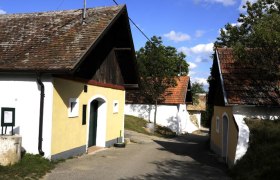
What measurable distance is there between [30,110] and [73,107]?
2.24 metres

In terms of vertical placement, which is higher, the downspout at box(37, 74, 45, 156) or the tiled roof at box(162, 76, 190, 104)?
the tiled roof at box(162, 76, 190, 104)

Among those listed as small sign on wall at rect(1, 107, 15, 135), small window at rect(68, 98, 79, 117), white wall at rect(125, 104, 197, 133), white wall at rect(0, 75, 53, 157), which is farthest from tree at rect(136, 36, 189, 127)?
small sign on wall at rect(1, 107, 15, 135)

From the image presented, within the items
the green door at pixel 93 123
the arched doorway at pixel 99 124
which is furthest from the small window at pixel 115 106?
the green door at pixel 93 123

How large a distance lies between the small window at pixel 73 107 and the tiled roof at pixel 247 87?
5535mm

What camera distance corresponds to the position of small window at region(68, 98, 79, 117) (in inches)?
556

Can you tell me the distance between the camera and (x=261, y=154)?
11.8 m

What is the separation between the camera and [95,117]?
18.1 metres

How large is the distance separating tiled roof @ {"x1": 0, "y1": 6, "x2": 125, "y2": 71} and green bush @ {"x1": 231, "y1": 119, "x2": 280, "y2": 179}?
601cm

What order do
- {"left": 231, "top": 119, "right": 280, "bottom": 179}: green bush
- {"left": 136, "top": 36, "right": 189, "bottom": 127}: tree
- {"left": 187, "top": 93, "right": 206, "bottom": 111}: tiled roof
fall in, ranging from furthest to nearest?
{"left": 187, "top": 93, "right": 206, "bottom": 111}: tiled roof, {"left": 136, "top": 36, "right": 189, "bottom": 127}: tree, {"left": 231, "top": 119, "right": 280, "bottom": 179}: green bush

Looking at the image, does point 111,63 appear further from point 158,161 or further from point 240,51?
point 240,51

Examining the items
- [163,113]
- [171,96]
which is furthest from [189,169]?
[171,96]

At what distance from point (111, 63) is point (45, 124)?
6731 millimetres

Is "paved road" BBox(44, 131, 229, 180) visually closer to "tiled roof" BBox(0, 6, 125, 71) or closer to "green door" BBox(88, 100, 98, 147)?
"green door" BBox(88, 100, 98, 147)

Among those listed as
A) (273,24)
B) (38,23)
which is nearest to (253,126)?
(273,24)
